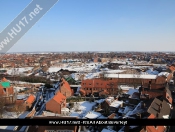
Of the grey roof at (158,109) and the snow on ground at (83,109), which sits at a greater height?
the grey roof at (158,109)

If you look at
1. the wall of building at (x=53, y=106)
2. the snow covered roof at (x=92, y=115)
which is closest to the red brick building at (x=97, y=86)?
the wall of building at (x=53, y=106)

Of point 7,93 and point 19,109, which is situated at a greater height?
point 7,93

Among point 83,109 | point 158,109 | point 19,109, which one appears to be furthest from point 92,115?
point 19,109

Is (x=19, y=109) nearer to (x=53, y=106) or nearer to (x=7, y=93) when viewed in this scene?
(x=53, y=106)

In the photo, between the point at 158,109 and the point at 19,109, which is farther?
the point at 19,109

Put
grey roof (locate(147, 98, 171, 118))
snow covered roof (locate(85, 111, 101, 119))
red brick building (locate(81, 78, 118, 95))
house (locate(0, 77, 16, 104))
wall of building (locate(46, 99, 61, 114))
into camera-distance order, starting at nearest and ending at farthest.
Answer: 1. grey roof (locate(147, 98, 171, 118))
2. snow covered roof (locate(85, 111, 101, 119))
3. wall of building (locate(46, 99, 61, 114))
4. house (locate(0, 77, 16, 104))
5. red brick building (locate(81, 78, 118, 95))

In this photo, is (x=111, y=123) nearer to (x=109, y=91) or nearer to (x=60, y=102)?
(x=60, y=102)

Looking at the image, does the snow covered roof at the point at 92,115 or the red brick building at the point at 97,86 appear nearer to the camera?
the snow covered roof at the point at 92,115

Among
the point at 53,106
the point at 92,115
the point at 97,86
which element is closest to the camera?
the point at 92,115

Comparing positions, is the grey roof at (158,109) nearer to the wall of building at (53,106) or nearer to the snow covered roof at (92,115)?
the snow covered roof at (92,115)

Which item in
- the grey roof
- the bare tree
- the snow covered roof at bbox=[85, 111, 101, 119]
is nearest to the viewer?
the grey roof

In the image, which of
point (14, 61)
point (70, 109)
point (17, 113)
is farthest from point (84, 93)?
point (14, 61)

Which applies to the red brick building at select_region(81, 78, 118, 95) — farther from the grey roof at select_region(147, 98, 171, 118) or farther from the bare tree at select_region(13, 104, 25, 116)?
the grey roof at select_region(147, 98, 171, 118)

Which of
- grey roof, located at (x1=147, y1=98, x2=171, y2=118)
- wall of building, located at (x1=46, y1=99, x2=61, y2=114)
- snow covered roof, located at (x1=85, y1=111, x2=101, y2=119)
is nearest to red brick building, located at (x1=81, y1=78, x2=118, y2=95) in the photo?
wall of building, located at (x1=46, y1=99, x2=61, y2=114)
